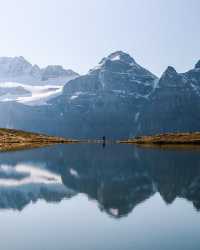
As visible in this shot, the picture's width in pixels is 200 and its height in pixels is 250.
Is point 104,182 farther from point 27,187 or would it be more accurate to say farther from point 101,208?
point 101,208

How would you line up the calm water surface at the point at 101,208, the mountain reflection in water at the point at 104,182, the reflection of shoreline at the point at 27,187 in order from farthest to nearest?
the reflection of shoreline at the point at 27,187
the mountain reflection in water at the point at 104,182
the calm water surface at the point at 101,208

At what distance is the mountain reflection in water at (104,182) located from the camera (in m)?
57.0

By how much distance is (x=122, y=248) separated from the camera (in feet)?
111

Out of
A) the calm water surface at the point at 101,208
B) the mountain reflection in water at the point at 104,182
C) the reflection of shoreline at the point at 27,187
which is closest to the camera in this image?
the calm water surface at the point at 101,208

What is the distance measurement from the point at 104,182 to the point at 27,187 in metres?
12.0

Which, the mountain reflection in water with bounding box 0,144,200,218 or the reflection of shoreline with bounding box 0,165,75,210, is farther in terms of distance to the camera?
the reflection of shoreline with bounding box 0,165,75,210

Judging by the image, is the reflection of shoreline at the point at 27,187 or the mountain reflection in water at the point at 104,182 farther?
the reflection of shoreline at the point at 27,187

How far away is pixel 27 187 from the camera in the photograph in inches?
2808

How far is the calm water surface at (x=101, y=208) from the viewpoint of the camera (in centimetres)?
3609

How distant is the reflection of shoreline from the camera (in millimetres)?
57188

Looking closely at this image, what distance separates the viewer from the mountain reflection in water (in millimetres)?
57038

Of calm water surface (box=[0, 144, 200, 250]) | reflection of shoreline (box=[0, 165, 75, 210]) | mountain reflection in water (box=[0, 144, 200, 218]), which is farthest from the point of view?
reflection of shoreline (box=[0, 165, 75, 210])

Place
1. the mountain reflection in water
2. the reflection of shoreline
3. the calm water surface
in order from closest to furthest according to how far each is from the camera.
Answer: the calm water surface, the mountain reflection in water, the reflection of shoreline

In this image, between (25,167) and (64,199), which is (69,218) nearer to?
(64,199)
